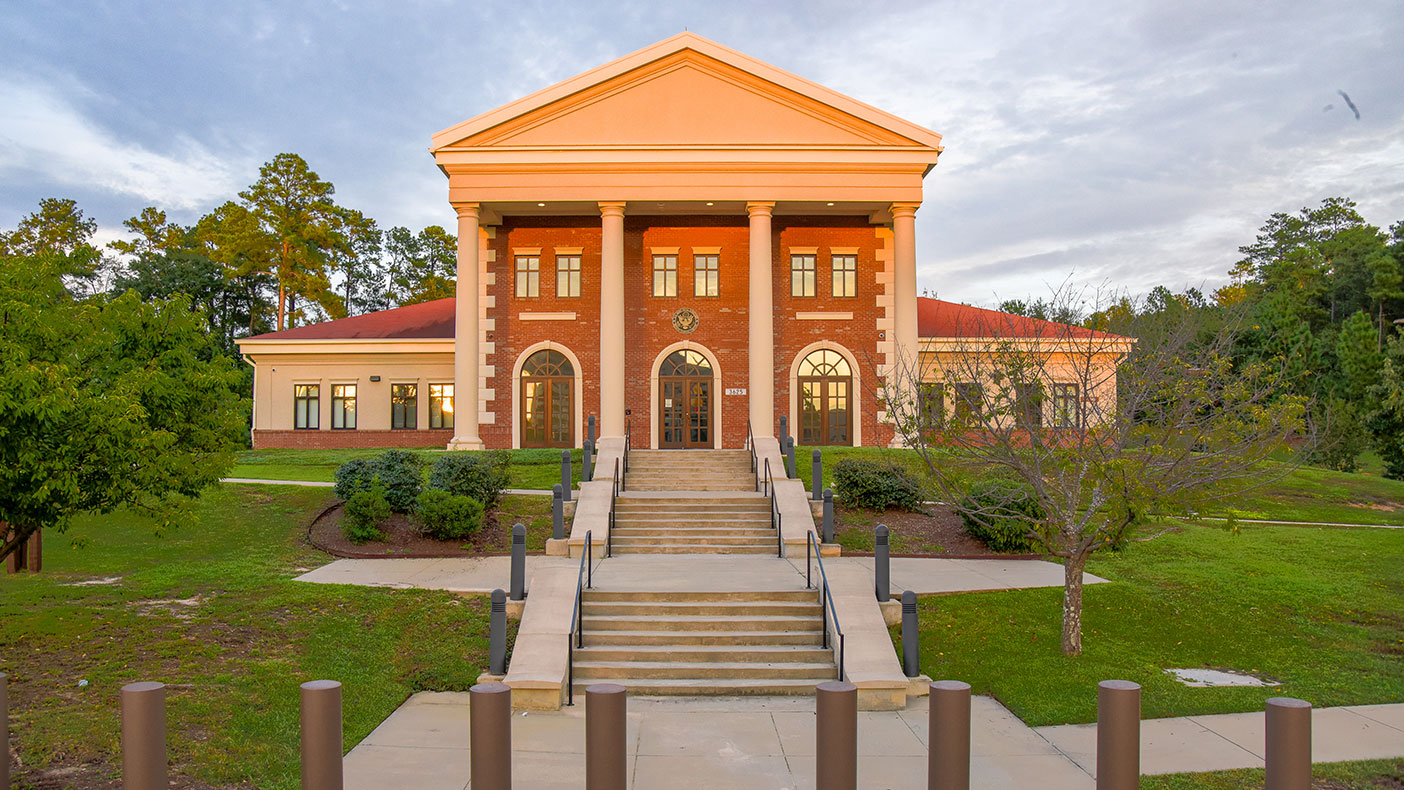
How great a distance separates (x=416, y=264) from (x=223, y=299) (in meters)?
12.9

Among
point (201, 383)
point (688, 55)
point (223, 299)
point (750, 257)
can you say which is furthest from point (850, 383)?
point (223, 299)

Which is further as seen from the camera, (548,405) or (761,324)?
(548,405)

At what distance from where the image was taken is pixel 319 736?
553cm

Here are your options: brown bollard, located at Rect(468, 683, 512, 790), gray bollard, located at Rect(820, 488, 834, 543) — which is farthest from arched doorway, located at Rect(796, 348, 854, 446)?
brown bollard, located at Rect(468, 683, 512, 790)

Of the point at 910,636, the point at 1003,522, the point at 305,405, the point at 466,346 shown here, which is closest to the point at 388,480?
the point at 466,346

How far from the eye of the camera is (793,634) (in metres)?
11.1

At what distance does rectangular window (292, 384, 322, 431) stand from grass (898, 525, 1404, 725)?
28132 millimetres

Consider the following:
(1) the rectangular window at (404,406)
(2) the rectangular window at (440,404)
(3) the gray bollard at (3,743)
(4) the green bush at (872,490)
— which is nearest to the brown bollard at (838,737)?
(3) the gray bollard at (3,743)

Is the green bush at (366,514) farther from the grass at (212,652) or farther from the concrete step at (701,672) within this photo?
the concrete step at (701,672)

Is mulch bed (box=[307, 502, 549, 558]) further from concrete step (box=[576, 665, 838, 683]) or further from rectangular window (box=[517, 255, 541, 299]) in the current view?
rectangular window (box=[517, 255, 541, 299])

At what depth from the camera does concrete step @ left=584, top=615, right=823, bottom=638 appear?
37.1 ft

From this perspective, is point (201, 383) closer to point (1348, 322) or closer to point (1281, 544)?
point (1281, 544)

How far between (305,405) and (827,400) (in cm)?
1946

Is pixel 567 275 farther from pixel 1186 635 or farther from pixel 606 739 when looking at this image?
pixel 606 739
